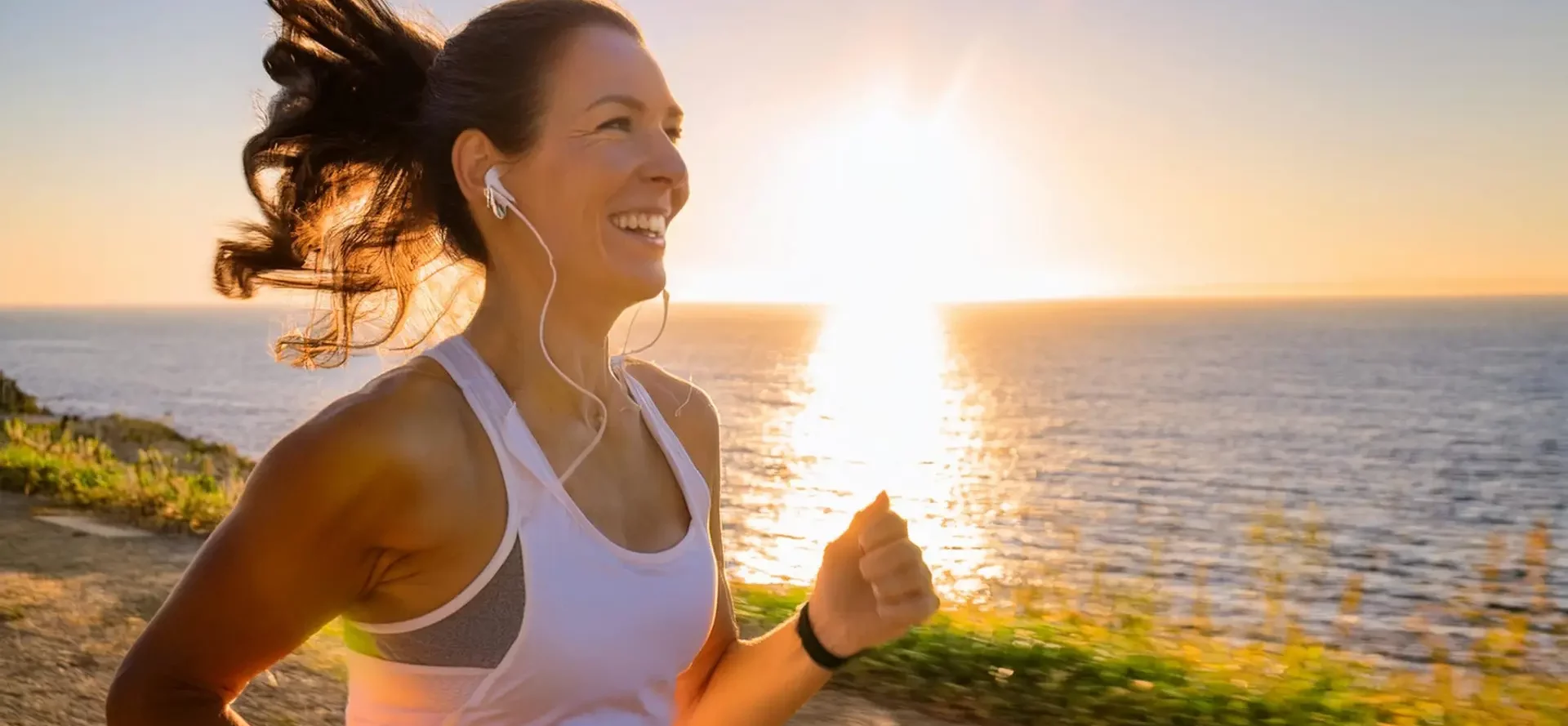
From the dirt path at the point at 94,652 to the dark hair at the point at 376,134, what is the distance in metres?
3.30

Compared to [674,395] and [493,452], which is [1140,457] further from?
[493,452]

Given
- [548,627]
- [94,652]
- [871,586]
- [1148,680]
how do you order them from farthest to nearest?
[94,652] < [1148,680] < [871,586] < [548,627]

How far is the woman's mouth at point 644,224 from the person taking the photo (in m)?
2.11

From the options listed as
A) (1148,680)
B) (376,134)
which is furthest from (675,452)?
(1148,680)

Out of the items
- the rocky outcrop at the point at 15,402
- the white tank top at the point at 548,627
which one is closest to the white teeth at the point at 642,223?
the white tank top at the point at 548,627

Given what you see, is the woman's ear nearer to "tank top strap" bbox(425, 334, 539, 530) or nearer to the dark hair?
the dark hair

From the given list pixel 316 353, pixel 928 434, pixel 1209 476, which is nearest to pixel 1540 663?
pixel 316 353

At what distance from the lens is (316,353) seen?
258cm

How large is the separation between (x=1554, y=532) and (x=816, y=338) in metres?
167

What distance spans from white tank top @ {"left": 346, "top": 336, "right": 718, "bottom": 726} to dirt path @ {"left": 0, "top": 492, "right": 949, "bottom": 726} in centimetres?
348

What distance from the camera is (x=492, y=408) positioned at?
1.96 metres

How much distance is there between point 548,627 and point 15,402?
3179 cm

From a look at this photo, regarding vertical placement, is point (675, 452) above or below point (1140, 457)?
above

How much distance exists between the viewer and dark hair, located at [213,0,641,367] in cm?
215
